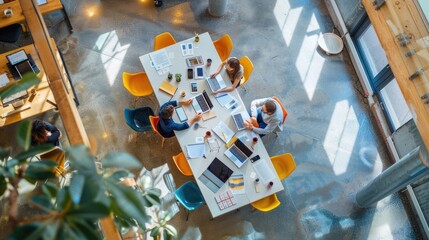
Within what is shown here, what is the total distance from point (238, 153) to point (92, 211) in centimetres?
398

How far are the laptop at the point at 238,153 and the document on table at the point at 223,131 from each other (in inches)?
5.5

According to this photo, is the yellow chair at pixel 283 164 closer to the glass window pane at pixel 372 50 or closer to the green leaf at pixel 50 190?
the glass window pane at pixel 372 50

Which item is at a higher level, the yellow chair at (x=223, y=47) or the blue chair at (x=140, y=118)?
the yellow chair at (x=223, y=47)

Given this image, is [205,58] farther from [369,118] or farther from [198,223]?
[369,118]

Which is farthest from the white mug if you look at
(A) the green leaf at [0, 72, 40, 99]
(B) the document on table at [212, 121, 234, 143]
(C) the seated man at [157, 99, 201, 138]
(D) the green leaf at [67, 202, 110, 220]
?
(D) the green leaf at [67, 202, 110, 220]

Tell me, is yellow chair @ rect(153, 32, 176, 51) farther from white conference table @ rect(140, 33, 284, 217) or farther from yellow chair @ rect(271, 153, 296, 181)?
yellow chair @ rect(271, 153, 296, 181)

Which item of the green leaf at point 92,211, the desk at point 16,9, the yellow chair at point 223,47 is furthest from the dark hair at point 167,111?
the green leaf at point 92,211

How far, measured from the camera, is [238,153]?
19.5 feet

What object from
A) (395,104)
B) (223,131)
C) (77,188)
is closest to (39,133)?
(223,131)

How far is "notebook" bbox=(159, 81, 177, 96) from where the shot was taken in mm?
6223

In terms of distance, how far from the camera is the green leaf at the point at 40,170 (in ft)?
8.41

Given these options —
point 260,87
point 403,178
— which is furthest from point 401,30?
point 260,87

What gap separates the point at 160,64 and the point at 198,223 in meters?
2.63

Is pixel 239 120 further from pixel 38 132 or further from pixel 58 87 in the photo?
pixel 58 87
